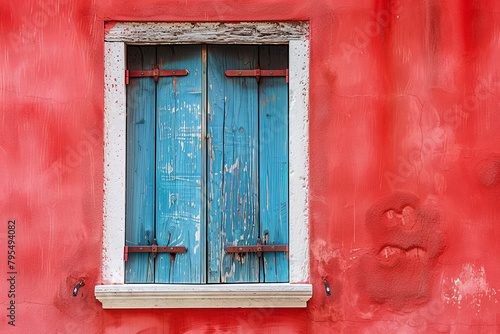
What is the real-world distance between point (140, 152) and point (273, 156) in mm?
833

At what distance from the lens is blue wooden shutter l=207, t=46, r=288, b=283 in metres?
2.63

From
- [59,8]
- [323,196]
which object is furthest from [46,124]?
[323,196]

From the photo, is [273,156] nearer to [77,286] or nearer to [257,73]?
[257,73]

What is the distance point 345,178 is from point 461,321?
1.09 metres

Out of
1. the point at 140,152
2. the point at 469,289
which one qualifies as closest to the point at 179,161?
the point at 140,152

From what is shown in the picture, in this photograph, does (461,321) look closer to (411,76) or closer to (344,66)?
(411,76)

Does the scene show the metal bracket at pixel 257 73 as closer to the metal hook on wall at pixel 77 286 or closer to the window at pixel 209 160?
the window at pixel 209 160

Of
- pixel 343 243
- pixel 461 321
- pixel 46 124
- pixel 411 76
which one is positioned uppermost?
pixel 411 76

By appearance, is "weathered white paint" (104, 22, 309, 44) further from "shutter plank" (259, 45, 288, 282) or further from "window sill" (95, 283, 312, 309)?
"window sill" (95, 283, 312, 309)

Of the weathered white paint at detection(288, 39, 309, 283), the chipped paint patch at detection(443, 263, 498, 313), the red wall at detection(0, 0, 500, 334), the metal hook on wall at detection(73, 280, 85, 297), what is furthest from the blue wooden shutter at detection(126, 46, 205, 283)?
the chipped paint patch at detection(443, 263, 498, 313)

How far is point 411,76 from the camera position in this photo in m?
2.57

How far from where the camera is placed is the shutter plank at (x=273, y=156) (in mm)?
2639

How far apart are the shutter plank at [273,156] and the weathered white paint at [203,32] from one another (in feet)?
0.36

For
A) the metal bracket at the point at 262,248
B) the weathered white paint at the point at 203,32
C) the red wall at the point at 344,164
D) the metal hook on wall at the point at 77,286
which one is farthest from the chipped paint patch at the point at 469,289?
the metal hook on wall at the point at 77,286
